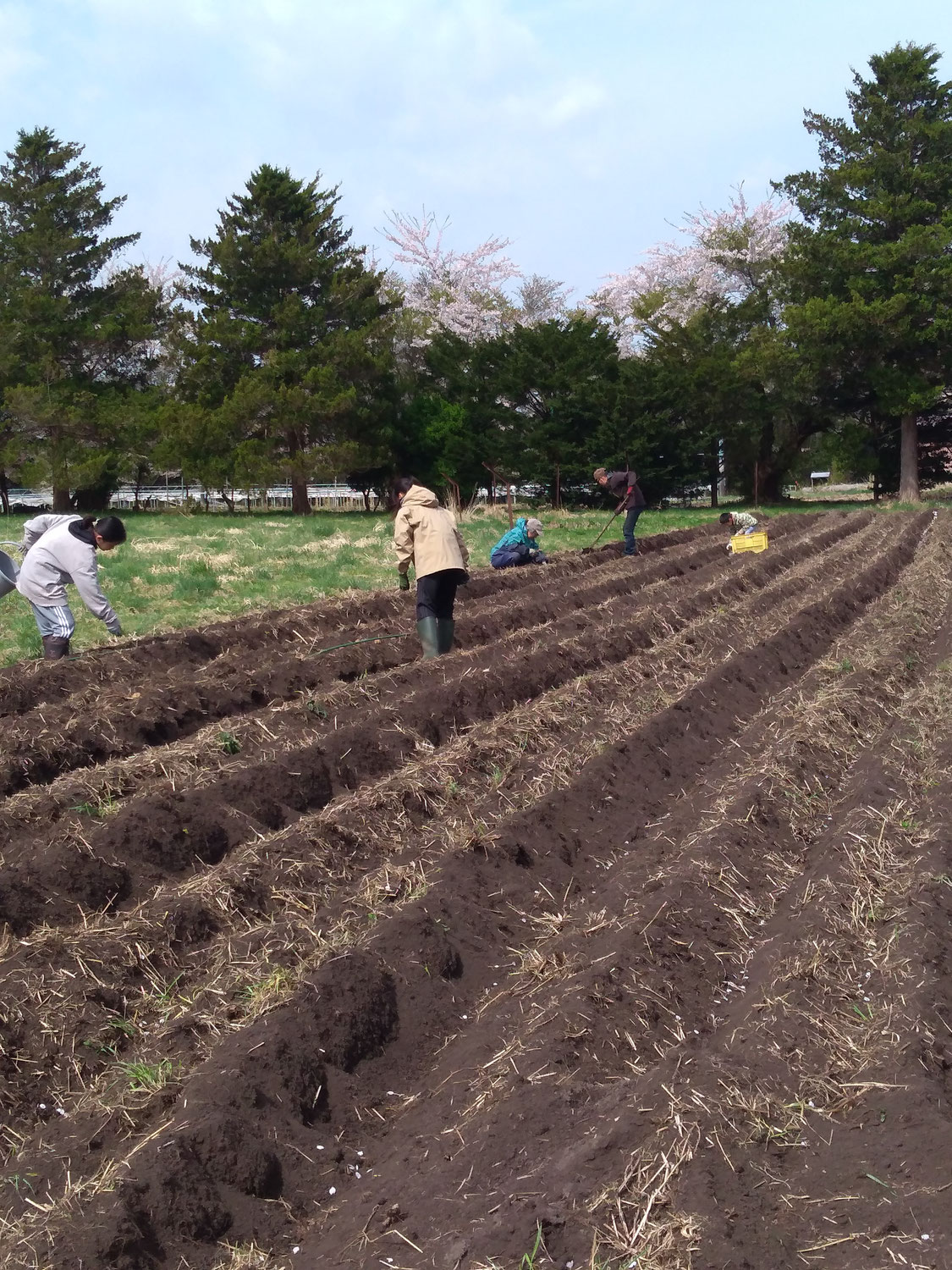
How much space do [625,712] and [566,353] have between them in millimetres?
22861

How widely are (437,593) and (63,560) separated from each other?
2.66 m

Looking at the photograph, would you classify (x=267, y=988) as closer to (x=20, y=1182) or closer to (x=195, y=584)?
(x=20, y=1182)

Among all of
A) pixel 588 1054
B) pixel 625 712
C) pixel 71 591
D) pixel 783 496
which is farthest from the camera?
pixel 783 496

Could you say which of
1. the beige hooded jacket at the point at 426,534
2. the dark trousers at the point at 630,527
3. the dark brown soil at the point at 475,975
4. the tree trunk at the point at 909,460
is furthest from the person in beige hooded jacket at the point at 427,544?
the tree trunk at the point at 909,460

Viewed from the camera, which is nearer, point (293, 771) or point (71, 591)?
point (293, 771)

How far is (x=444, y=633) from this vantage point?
330 inches

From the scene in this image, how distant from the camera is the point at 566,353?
92.6 feet

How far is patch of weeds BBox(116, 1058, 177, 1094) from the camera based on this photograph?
317 centimetres

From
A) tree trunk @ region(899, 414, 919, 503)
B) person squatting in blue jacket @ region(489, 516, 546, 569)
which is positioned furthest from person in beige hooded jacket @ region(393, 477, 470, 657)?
tree trunk @ region(899, 414, 919, 503)

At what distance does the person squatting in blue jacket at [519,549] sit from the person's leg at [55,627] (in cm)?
718

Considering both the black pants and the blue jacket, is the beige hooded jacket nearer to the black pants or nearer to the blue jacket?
the black pants

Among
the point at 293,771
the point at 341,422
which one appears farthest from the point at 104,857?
the point at 341,422

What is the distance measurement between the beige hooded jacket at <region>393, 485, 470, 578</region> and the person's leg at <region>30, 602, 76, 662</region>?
7.94 ft

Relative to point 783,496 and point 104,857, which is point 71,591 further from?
point 783,496
